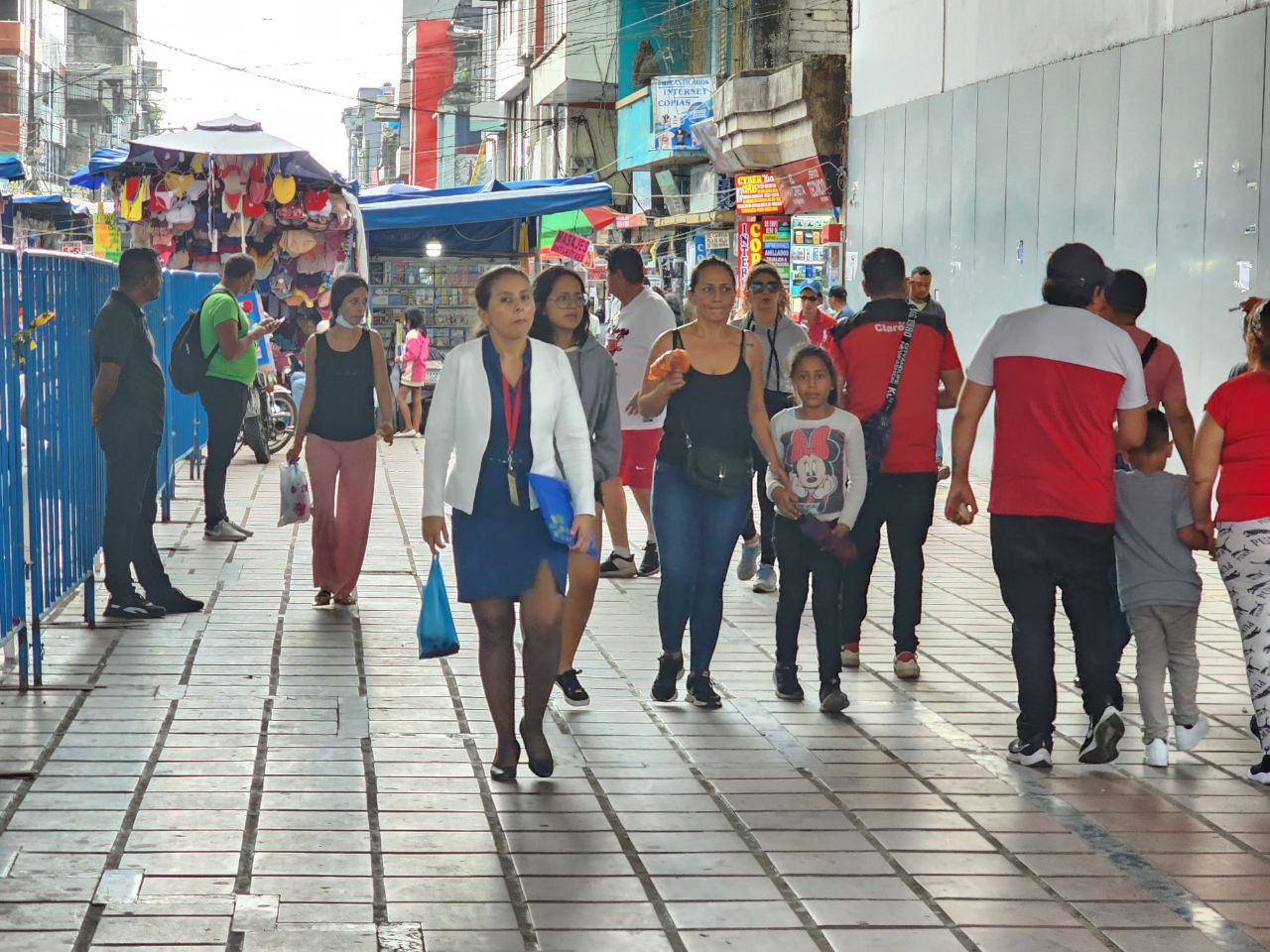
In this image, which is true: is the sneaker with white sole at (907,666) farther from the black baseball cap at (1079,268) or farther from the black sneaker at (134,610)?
the black sneaker at (134,610)

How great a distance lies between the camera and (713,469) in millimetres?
7062

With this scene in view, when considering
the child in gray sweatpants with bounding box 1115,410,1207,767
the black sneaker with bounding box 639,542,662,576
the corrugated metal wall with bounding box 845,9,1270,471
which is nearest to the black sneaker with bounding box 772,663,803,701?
the child in gray sweatpants with bounding box 1115,410,1207,767

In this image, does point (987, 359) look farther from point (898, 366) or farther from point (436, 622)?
point (436, 622)

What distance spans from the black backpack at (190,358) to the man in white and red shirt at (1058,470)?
6938 millimetres

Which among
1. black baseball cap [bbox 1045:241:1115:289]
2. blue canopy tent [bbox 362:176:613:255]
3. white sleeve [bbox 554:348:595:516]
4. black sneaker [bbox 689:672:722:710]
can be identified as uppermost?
blue canopy tent [bbox 362:176:613:255]

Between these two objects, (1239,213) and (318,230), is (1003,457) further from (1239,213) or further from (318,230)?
(318,230)

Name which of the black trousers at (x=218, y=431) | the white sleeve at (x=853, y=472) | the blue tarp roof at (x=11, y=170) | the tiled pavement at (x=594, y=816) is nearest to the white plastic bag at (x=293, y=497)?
the tiled pavement at (x=594, y=816)

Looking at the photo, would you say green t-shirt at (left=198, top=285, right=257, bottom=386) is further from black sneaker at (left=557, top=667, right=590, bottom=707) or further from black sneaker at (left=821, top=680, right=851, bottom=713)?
black sneaker at (left=821, top=680, right=851, bottom=713)

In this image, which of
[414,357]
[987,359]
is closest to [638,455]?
[987,359]

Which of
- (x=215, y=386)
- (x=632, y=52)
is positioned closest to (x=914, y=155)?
(x=215, y=386)

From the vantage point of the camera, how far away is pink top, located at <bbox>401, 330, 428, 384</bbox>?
22516 mm

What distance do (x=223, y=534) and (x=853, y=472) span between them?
601 centimetres

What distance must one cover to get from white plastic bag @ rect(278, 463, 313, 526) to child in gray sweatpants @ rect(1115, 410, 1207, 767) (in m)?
5.18

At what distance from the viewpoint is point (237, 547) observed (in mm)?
11711
